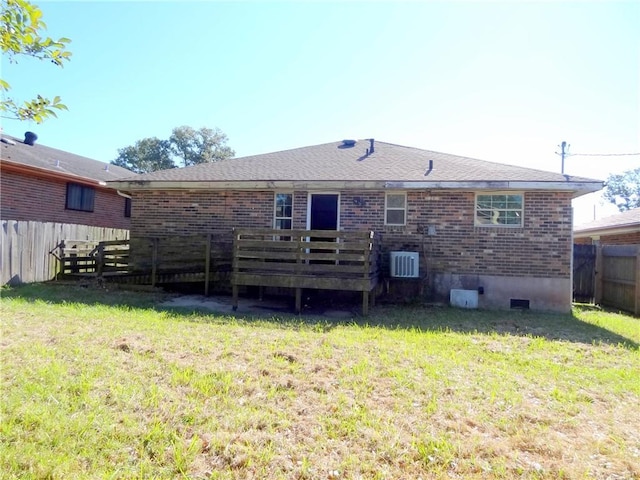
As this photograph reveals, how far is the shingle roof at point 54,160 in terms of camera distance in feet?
44.7

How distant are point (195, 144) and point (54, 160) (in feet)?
74.4

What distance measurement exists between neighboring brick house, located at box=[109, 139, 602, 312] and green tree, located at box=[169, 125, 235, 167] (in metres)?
28.5

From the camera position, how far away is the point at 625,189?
149ft

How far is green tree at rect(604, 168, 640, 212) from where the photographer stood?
4478 centimetres

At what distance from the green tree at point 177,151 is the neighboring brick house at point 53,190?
65.2 ft

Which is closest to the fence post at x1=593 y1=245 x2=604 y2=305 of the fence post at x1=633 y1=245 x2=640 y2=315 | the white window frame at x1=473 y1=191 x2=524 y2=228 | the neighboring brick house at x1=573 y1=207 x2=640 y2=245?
the fence post at x1=633 y1=245 x2=640 y2=315

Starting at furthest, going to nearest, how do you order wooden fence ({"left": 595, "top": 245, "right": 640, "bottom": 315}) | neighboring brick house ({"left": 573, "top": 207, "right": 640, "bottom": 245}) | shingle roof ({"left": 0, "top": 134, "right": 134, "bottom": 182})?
shingle roof ({"left": 0, "top": 134, "right": 134, "bottom": 182}), neighboring brick house ({"left": 573, "top": 207, "right": 640, "bottom": 245}), wooden fence ({"left": 595, "top": 245, "right": 640, "bottom": 315})

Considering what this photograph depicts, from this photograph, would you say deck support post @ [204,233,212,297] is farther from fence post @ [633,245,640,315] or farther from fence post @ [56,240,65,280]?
fence post @ [633,245,640,315]

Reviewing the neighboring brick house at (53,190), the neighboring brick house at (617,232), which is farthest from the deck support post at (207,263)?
the neighboring brick house at (617,232)

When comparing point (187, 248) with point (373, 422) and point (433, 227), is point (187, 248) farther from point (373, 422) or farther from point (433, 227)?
point (373, 422)

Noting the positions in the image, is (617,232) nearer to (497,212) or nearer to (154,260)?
(497,212)

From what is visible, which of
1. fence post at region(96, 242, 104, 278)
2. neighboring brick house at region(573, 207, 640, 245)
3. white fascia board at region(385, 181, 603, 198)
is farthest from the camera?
neighboring brick house at region(573, 207, 640, 245)

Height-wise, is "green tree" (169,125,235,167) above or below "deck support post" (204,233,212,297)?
above

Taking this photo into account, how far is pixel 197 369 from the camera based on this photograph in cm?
397
